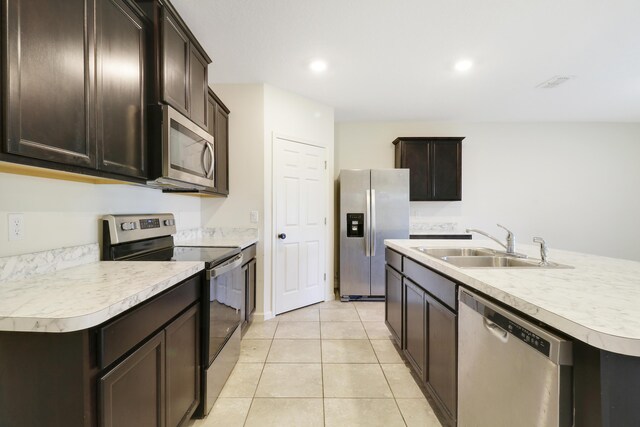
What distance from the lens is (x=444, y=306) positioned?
136 cm

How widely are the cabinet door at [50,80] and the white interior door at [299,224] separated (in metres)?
1.93

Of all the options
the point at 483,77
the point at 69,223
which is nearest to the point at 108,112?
the point at 69,223

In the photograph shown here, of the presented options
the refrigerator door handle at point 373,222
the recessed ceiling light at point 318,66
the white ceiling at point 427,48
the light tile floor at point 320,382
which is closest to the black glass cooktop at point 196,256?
the light tile floor at point 320,382

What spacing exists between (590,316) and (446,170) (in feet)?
11.8

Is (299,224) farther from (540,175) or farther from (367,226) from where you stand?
(540,175)

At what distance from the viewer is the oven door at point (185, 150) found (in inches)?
58.3

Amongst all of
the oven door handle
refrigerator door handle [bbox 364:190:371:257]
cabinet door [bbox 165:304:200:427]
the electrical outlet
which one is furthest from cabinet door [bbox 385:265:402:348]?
the electrical outlet

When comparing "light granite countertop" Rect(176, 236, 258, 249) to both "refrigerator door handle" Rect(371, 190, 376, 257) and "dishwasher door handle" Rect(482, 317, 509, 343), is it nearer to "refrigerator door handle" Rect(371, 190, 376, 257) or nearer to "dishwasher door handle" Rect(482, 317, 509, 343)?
"refrigerator door handle" Rect(371, 190, 376, 257)

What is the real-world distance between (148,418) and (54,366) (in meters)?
0.45

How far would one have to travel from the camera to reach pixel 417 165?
3.96 m

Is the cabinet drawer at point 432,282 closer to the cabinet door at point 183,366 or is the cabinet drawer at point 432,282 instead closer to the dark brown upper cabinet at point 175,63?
the cabinet door at point 183,366

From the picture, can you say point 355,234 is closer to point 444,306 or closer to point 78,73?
point 444,306

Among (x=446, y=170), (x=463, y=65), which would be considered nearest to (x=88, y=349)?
(x=463, y=65)

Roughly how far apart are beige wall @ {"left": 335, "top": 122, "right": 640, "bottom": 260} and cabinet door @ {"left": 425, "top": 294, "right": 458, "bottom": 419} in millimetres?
2977
